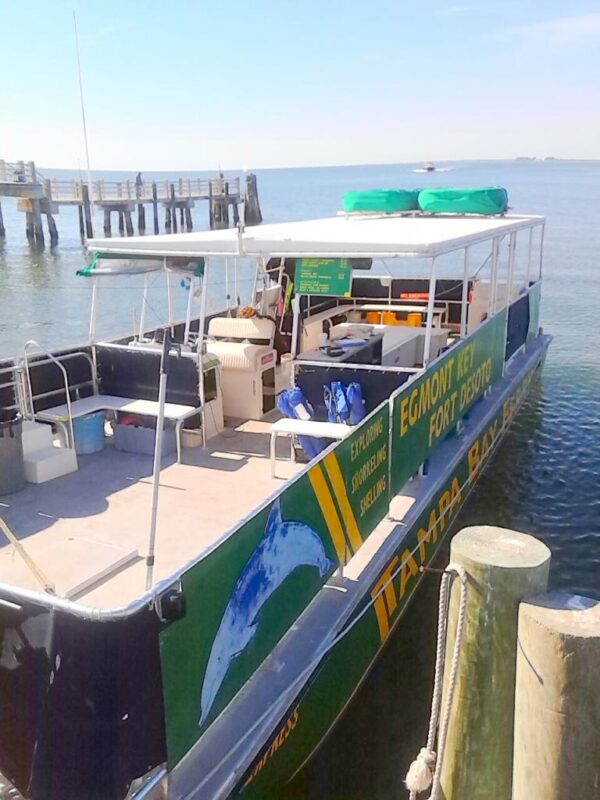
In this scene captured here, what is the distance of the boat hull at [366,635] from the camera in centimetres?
426

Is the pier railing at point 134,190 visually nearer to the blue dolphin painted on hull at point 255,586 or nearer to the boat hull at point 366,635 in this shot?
the boat hull at point 366,635

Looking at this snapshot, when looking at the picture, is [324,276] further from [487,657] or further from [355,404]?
[487,657]

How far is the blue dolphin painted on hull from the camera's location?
3.66m

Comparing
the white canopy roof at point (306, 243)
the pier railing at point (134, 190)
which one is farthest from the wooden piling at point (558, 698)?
the pier railing at point (134, 190)

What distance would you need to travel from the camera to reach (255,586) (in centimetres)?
398

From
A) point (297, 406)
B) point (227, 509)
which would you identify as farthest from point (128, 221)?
point (227, 509)

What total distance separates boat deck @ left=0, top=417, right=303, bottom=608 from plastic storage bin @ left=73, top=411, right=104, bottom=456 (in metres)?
0.12

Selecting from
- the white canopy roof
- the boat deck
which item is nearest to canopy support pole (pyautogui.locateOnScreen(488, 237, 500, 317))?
the white canopy roof

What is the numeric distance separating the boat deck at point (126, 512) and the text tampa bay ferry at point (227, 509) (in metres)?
0.02

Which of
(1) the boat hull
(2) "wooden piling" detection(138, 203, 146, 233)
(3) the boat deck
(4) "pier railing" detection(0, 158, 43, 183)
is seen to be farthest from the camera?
(2) "wooden piling" detection(138, 203, 146, 233)

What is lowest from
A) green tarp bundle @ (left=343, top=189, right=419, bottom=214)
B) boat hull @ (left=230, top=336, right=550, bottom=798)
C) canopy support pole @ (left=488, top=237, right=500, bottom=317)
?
boat hull @ (left=230, top=336, right=550, bottom=798)

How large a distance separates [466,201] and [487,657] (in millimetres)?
9419

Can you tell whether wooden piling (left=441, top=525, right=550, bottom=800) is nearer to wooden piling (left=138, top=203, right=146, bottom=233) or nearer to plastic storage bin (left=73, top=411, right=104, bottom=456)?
plastic storage bin (left=73, top=411, right=104, bottom=456)

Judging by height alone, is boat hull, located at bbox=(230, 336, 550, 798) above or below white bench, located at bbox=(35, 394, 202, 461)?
below
